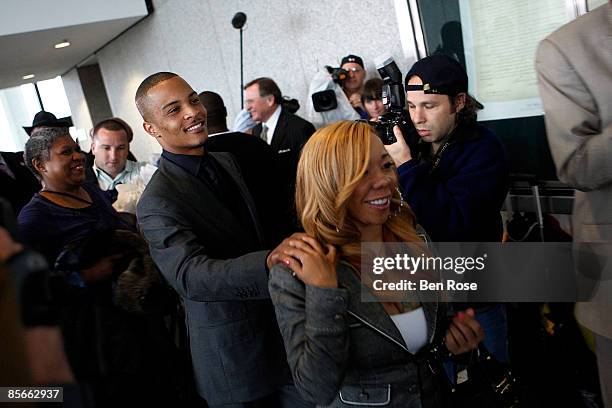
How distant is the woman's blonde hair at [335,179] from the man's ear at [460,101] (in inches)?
22.3

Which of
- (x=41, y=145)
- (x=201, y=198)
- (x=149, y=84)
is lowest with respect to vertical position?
(x=201, y=198)

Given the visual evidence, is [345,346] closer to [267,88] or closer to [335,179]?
[335,179]

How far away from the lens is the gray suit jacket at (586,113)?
99cm

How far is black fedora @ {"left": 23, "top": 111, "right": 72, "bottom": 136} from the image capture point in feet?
4.44

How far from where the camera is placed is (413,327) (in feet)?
3.59

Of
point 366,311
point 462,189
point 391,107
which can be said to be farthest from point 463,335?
point 391,107

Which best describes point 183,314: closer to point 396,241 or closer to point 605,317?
point 396,241

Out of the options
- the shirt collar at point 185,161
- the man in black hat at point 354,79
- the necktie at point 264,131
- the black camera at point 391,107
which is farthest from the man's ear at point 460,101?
the necktie at point 264,131

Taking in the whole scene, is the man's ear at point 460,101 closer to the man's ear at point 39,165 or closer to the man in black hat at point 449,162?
the man in black hat at point 449,162

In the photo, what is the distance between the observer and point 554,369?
143 centimetres

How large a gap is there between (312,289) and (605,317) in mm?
609

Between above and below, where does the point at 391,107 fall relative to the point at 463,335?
above

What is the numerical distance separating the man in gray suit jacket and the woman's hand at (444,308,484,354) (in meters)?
0.25

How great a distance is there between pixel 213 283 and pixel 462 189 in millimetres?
711
